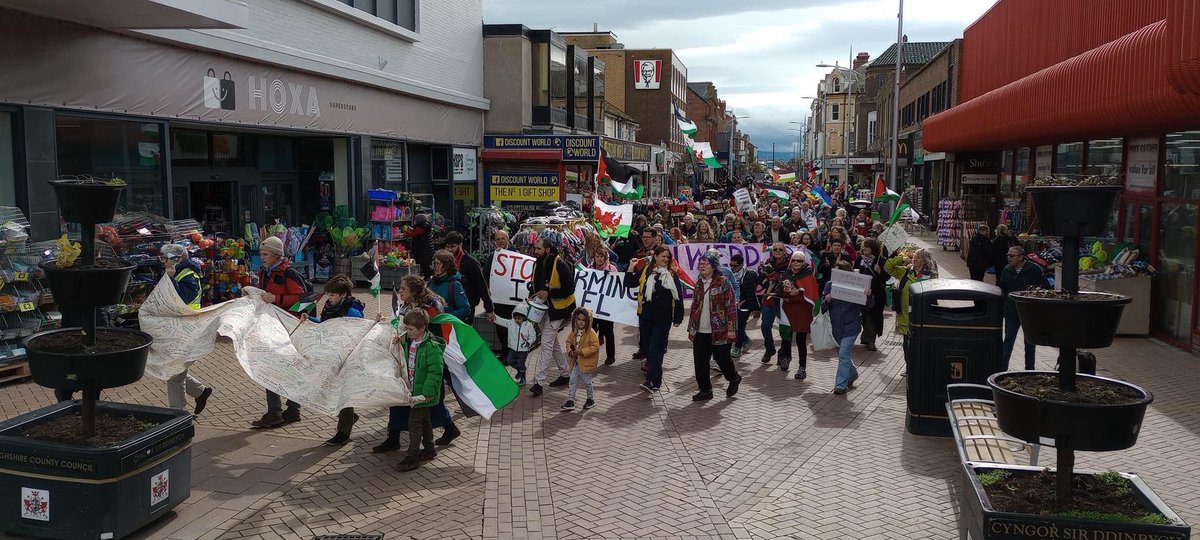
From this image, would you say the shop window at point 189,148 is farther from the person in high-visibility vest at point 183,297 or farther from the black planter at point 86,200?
the black planter at point 86,200

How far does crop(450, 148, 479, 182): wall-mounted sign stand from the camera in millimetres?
25641

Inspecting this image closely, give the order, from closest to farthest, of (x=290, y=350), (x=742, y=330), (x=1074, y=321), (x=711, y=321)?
(x=1074, y=321)
(x=290, y=350)
(x=711, y=321)
(x=742, y=330)

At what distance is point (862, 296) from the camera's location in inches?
432

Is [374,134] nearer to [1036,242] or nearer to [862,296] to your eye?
[862,296]

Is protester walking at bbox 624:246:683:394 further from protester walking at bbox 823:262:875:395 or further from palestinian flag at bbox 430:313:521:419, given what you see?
palestinian flag at bbox 430:313:521:419

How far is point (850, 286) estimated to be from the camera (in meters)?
11.0

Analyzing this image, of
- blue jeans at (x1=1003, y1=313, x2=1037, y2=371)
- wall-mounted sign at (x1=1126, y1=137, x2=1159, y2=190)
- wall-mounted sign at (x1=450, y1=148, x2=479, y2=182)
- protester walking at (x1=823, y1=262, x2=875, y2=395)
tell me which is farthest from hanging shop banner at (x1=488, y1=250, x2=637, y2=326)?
wall-mounted sign at (x1=450, y1=148, x2=479, y2=182)

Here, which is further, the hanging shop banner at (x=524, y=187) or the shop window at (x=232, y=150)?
the hanging shop banner at (x=524, y=187)

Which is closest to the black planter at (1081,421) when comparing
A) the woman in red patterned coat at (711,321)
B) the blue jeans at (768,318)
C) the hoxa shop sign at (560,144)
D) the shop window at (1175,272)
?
the woman in red patterned coat at (711,321)

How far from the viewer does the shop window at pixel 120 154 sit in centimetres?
1252

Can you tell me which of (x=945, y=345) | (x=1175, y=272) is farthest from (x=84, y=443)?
(x=1175, y=272)

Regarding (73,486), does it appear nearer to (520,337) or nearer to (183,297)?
(183,297)

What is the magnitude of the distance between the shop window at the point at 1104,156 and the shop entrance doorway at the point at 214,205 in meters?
16.2

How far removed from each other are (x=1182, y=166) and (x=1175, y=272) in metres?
1.59
